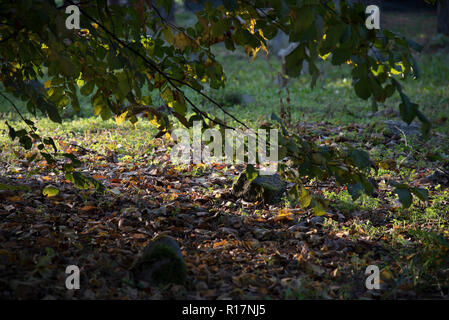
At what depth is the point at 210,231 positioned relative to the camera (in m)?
3.31

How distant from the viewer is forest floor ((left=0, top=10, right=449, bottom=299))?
2.53 meters

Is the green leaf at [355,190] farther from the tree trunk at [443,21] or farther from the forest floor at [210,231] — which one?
the tree trunk at [443,21]

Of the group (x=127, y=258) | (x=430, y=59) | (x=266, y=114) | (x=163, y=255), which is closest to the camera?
(x=163, y=255)

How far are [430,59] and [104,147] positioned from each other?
36.1ft

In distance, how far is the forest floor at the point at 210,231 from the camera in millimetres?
2529

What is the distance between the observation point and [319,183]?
173 inches

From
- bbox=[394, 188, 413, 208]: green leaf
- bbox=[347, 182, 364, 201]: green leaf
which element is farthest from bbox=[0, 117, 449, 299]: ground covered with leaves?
bbox=[394, 188, 413, 208]: green leaf

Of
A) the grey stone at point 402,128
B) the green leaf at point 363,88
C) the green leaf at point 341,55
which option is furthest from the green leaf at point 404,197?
the grey stone at point 402,128

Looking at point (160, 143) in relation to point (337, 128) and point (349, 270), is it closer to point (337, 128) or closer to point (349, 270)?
point (337, 128)

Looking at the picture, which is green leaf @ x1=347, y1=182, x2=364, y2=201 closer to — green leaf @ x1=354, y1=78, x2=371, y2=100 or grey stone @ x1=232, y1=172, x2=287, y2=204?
green leaf @ x1=354, y1=78, x2=371, y2=100

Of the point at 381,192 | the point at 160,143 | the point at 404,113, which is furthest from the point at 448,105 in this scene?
the point at 404,113

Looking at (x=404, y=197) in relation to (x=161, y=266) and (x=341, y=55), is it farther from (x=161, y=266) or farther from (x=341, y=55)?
(x=161, y=266)

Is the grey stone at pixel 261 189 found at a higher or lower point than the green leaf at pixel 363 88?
lower

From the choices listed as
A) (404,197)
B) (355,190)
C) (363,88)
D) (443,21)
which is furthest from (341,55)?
(443,21)
